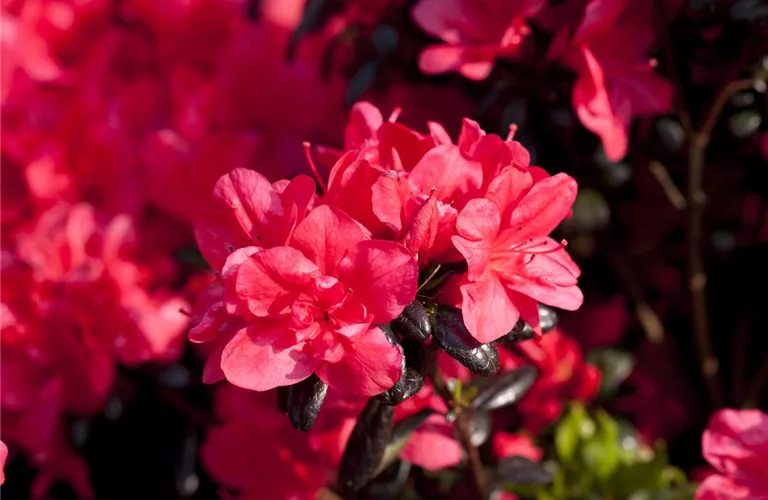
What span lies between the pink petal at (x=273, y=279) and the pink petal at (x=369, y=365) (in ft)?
0.21

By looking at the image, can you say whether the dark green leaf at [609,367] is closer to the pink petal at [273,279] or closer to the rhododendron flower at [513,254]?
the rhododendron flower at [513,254]

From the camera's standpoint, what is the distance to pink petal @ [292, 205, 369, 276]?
665mm

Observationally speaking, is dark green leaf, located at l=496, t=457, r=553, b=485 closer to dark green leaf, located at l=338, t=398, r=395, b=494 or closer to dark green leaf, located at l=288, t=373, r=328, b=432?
dark green leaf, located at l=338, t=398, r=395, b=494

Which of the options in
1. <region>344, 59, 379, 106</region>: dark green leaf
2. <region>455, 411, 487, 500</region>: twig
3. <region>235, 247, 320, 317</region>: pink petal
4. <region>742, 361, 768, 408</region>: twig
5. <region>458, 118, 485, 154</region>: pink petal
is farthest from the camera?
<region>742, 361, 768, 408</region>: twig

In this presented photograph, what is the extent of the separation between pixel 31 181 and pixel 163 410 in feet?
1.40

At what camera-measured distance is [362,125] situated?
0.80 metres

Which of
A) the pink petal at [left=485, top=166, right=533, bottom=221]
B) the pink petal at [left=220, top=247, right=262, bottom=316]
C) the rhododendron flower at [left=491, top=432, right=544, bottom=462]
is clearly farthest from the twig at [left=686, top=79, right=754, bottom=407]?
the pink petal at [left=220, top=247, right=262, bottom=316]

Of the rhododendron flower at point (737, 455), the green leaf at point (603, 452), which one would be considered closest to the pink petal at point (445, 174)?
the rhododendron flower at point (737, 455)

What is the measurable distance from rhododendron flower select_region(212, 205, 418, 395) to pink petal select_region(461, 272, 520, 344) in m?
0.06

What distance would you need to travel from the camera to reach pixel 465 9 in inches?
39.3

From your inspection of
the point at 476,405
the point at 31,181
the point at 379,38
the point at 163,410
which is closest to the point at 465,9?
the point at 379,38

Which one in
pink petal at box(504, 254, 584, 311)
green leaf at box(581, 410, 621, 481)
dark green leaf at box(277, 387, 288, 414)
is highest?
pink petal at box(504, 254, 584, 311)

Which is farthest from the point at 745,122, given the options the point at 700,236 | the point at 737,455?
the point at 737,455

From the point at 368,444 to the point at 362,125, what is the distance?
12.3 inches
